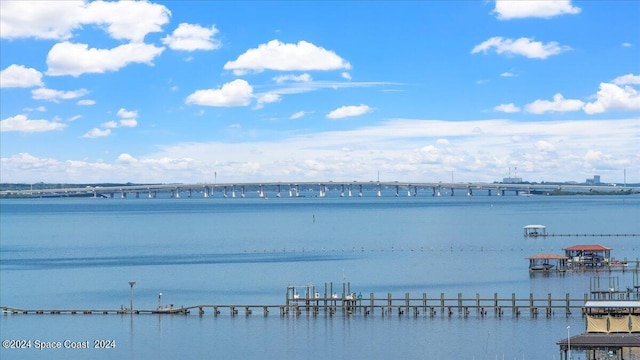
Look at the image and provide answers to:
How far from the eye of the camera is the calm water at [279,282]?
42.9 metres

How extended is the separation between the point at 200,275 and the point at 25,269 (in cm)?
1827

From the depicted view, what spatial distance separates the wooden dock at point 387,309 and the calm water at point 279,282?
0.81 m

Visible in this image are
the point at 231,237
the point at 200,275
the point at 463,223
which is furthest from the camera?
the point at 463,223

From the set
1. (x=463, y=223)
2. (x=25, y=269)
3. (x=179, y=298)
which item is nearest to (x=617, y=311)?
(x=179, y=298)

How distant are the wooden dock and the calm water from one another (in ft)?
2.65

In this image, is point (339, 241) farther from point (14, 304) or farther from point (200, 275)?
point (14, 304)

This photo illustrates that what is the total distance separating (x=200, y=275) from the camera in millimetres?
71938

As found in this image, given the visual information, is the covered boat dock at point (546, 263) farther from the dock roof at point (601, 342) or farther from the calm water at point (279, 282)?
the dock roof at point (601, 342)

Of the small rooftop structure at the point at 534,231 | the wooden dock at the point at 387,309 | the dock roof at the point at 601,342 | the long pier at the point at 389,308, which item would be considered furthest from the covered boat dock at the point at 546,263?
the small rooftop structure at the point at 534,231

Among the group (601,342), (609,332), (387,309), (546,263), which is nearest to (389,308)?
(387,309)

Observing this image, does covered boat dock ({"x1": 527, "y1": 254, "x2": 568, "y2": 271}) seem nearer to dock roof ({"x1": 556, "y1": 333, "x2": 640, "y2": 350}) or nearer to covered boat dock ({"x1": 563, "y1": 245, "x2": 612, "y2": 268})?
covered boat dock ({"x1": 563, "y1": 245, "x2": 612, "y2": 268})

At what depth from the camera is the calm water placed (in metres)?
42.9

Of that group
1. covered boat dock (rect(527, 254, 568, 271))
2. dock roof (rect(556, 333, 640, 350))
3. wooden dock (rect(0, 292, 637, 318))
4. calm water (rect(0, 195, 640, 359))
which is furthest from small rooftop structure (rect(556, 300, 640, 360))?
covered boat dock (rect(527, 254, 568, 271))

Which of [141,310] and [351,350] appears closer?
[351,350]
